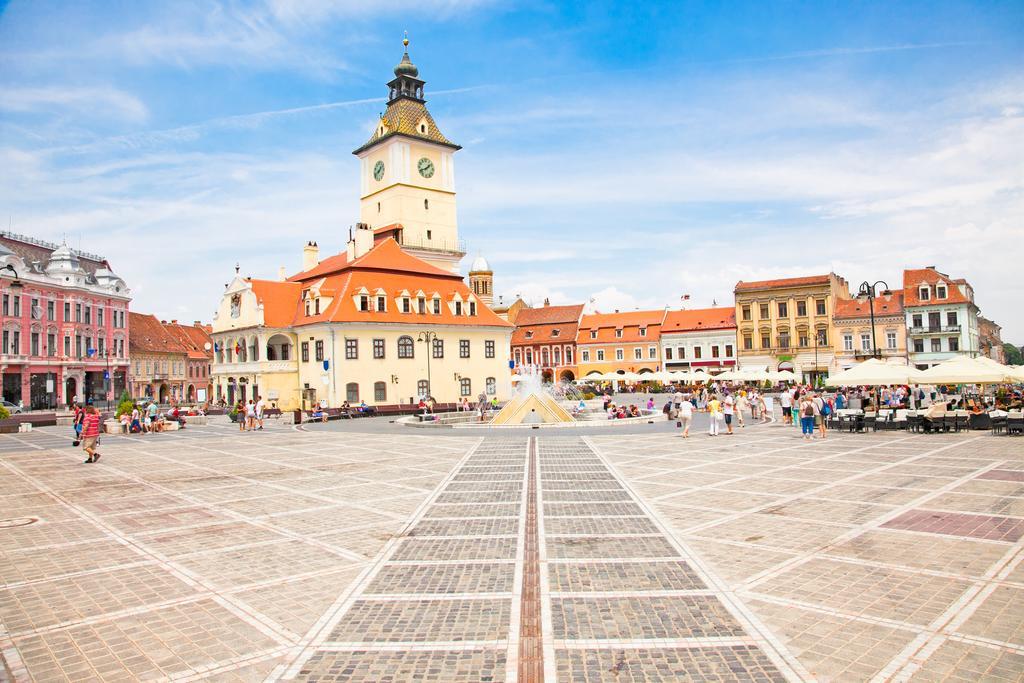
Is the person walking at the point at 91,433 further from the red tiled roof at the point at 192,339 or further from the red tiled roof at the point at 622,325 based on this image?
the red tiled roof at the point at 192,339

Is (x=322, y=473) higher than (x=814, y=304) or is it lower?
lower

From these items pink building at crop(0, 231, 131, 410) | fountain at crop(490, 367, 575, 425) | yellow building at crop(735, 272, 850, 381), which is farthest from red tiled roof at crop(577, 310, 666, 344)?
pink building at crop(0, 231, 131, 410)

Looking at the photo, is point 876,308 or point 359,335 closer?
point 359,335

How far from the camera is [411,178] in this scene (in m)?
68.8

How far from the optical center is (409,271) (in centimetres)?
5434

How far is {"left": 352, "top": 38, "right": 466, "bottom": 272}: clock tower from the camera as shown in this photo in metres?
68.1

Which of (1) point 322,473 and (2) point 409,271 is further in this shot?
(2) point 409,271

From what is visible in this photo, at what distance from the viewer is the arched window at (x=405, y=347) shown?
51156 mm

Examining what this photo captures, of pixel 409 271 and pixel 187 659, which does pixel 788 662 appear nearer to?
pixel 187 659

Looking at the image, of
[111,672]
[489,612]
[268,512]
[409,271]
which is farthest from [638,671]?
[409,271]

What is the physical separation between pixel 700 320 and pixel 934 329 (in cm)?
2320

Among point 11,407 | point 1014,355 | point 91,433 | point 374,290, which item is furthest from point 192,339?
point 1014,355

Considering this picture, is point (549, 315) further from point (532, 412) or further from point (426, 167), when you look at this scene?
point (532, 412)

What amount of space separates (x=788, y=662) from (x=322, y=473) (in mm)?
14120
